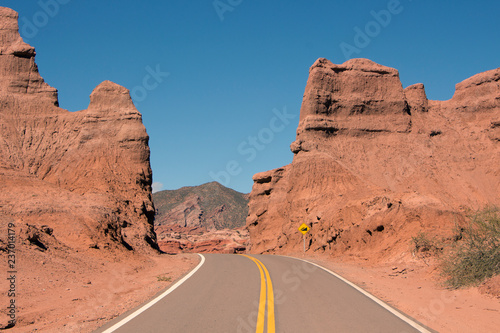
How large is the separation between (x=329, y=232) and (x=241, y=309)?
75.7 ft

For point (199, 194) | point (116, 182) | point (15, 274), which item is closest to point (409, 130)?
point (116, 182)

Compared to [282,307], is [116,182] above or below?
above

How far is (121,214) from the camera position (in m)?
28.4

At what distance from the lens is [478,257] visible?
36.5 feet

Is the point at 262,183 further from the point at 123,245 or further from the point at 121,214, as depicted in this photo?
the point at 123,245

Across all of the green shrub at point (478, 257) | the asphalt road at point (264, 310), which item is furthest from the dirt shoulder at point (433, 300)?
the asphalt road at point (264, 310)

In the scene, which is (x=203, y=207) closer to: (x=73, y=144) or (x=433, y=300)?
(x=73, y=144)

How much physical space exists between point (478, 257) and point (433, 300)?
6.83 feet

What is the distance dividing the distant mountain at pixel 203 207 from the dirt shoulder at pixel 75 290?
10558 centimetres

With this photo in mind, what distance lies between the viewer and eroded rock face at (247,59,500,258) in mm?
43344

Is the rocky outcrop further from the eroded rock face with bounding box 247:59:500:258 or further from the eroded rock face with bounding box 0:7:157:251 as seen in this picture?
the eroded rock face with bounding box 0:7:157:251

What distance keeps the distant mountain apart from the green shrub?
11008 cm

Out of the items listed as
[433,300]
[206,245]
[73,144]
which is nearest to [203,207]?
[206,245]

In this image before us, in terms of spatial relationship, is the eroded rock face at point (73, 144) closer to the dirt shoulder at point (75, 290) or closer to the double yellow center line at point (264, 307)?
the dirt shoulder at point (75, 290)
